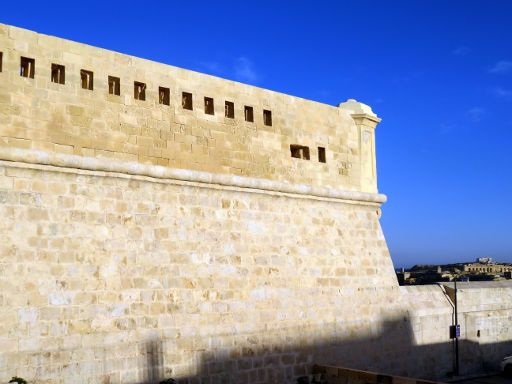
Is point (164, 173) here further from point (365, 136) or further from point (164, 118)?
point (365, 136)

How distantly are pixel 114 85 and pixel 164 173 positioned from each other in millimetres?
1387

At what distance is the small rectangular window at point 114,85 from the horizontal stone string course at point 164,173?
1.04 m

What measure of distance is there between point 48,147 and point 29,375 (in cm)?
268

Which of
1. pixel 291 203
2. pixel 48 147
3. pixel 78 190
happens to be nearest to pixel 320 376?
pixel 291 203

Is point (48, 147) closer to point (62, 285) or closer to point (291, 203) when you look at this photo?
point (62, 285)

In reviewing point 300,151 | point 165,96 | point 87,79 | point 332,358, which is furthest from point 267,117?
point 332,358

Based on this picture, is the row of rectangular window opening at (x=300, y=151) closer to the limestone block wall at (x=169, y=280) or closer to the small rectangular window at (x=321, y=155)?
the small rectangular window at (x=321, y=155)

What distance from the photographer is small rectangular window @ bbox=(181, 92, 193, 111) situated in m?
8.58

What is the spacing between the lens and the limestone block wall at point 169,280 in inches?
261

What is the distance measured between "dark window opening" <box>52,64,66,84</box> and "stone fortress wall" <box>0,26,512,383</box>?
0.30 feet

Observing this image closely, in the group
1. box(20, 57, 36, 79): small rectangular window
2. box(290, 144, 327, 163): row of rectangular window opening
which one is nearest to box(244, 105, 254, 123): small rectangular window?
box(290, 144, 327, 163): row of rectangular window opening

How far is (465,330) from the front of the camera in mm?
12156

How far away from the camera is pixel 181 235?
795 cm

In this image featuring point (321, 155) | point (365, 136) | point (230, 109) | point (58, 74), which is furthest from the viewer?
point (365, 136)
